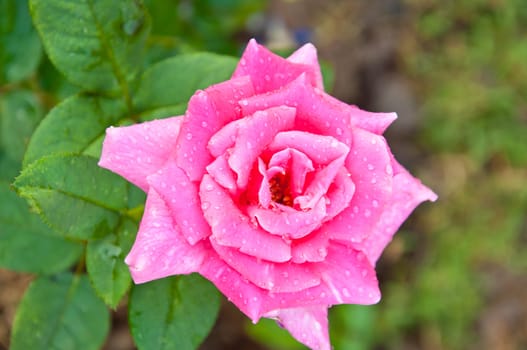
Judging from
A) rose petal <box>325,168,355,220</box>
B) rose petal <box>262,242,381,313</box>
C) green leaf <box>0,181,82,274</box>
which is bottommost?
green leaf <box>0,181,82,274</box>

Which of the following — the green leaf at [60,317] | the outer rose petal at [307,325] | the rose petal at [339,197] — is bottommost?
the green leaf at [60,317]

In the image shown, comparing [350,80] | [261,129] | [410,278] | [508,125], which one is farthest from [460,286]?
[261,129]

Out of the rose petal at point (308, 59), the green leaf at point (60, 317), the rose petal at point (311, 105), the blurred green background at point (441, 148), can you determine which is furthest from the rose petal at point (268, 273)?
the blurred green background at point (441, 148)

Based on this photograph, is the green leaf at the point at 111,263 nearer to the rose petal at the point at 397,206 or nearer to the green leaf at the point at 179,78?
the green leaf at the point at 179,78

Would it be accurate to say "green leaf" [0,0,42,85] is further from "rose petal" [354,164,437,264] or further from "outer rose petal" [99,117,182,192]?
"rose petal" [354,164,437,264]

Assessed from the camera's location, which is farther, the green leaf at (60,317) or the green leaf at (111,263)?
the green leaf at (60,317)

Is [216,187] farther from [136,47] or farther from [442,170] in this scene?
[442,170]

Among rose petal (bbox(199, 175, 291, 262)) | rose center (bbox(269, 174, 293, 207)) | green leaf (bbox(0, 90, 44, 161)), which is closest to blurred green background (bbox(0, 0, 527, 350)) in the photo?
green leaf (bbox(0, 90, 44, 161))
